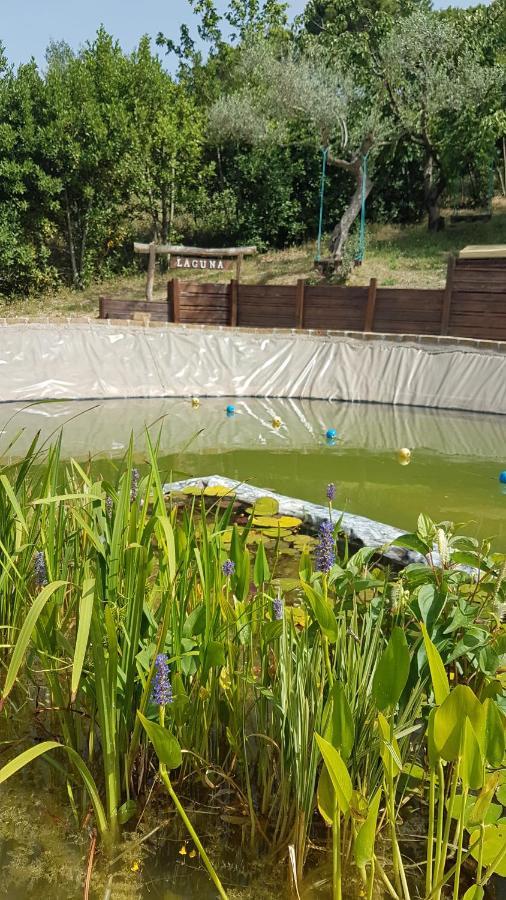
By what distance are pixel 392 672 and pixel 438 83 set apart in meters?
19.1

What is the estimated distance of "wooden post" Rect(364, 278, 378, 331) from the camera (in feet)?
39.2

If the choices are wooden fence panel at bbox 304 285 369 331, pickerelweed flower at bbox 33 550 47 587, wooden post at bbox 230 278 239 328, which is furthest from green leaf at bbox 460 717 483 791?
wooden post at bbox 230 278 239 328

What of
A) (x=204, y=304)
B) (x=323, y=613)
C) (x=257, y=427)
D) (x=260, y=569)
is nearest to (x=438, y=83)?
(x=204, y=304)

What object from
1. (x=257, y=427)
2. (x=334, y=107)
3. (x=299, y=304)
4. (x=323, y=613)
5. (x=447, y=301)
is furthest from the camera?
(x=334, y=107)

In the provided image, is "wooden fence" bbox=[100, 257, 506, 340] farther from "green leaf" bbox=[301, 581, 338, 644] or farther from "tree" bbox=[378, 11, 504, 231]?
"green leaf" bbox=[301, 581, 338, 644]

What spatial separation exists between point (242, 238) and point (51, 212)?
5.52 metres

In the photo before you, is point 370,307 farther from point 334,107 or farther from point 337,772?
point 337,772

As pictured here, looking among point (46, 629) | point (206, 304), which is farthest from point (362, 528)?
point (206, 304)

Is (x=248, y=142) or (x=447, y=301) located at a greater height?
(x=248, y=142)

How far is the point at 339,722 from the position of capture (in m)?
1.32

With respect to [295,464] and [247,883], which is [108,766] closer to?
[247,883]

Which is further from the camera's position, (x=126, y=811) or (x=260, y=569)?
(x=260, y=569)

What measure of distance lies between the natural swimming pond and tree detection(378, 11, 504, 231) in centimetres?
1093

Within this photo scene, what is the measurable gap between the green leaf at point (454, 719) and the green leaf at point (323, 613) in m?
0.36
